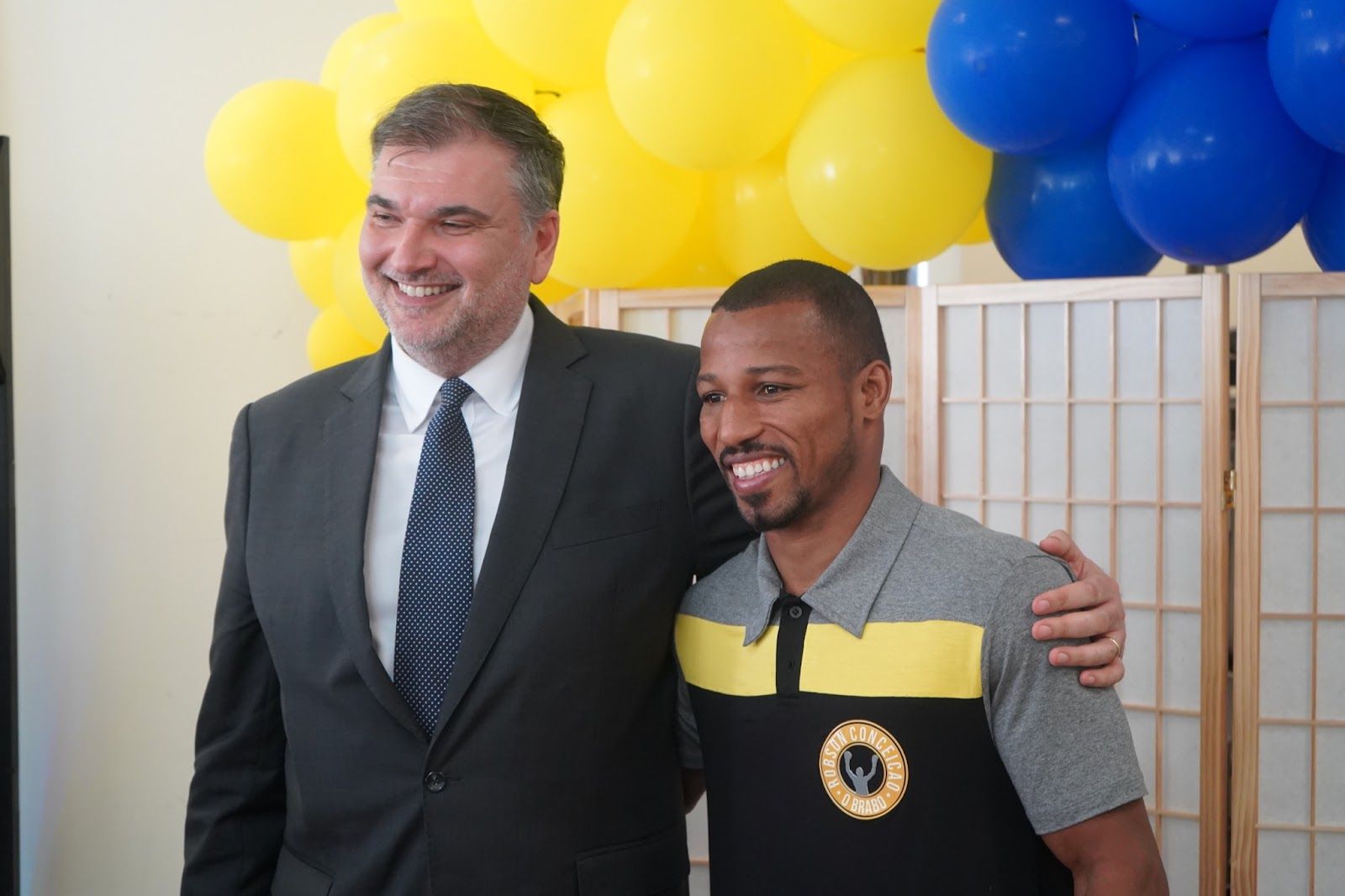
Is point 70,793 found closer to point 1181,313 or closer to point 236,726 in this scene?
point 236,726

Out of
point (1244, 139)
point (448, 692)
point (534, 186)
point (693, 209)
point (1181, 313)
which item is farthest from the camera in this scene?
point (693, 209)

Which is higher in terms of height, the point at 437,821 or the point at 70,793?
the point at 437,821

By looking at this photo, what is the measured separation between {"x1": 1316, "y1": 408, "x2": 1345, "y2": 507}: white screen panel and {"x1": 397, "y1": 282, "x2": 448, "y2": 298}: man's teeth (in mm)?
1698

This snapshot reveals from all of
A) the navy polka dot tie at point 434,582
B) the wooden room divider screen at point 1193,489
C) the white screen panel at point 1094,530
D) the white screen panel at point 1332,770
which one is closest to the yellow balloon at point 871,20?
the wooden room divider screen at point 1193,489

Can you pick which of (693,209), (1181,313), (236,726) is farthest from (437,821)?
(1181,313)

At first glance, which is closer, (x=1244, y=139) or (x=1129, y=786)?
(x=1129, y=786)

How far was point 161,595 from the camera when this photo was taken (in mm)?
3365

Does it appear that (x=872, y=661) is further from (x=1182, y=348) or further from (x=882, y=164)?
(x=1182, y=348)

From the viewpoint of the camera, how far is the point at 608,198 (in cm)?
242

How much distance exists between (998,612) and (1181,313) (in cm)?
140

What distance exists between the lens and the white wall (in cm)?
329

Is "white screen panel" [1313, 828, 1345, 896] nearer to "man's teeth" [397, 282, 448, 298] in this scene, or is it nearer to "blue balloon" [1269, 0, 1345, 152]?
"blue balloon" [1269, 0, 1345, 152]

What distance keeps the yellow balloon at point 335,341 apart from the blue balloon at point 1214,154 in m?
1.70

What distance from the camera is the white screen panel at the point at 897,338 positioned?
8.55ft
